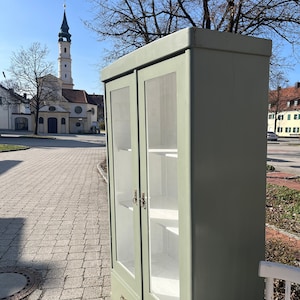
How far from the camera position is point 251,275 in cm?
205

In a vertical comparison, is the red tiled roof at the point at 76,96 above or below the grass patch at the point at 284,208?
above

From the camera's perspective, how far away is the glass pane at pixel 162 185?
222 cm

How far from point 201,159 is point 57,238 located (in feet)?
11.9

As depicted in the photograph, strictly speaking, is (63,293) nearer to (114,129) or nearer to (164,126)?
(114,129)

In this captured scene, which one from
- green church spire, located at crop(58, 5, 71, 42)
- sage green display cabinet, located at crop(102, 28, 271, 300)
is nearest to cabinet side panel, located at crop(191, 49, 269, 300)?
sage green display cabinet, located at crop(102, 28, 271, 300)

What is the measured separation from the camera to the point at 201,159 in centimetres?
171

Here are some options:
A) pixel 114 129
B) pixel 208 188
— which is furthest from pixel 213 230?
pixel 114 129

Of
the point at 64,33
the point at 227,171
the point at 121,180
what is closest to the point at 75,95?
the point at 64,33

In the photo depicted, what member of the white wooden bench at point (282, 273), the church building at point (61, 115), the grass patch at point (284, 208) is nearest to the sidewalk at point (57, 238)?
the white wooden bench at point (282, 273)

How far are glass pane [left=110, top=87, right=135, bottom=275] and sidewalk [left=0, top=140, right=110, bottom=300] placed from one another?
1.97 ft

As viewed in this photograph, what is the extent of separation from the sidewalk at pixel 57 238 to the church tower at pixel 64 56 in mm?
72649

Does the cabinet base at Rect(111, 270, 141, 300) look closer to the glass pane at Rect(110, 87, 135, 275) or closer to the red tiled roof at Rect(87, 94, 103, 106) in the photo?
the glass pane at Rect(110, 87, 135, 275)

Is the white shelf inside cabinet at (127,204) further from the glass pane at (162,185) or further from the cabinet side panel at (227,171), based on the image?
the cabinet side panel at (227,171)

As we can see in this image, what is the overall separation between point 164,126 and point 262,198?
39.0 inches
